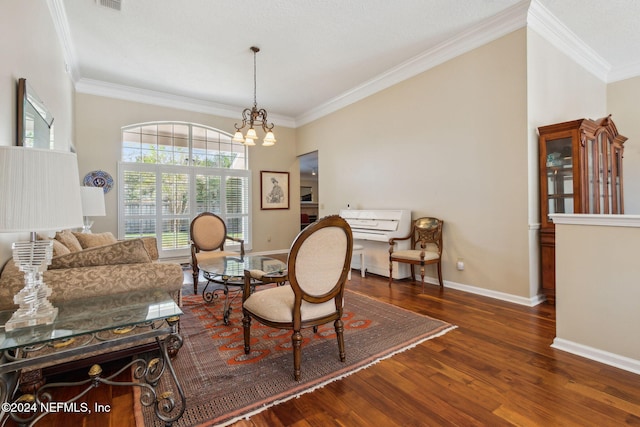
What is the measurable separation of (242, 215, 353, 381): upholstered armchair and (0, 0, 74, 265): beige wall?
161 cm

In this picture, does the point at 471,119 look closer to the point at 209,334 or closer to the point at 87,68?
the point at 209,334

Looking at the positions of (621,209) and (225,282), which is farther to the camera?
(621,209)

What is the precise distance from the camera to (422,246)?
13.1 ft

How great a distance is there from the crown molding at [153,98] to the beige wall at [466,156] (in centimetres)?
294

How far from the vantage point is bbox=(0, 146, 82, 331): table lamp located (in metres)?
1.17

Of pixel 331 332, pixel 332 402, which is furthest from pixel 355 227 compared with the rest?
pixel 332 402

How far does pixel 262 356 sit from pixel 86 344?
1.14 metres

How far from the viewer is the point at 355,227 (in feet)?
16.3

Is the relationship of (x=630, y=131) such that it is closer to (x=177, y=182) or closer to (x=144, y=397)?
(x=144, y=397)

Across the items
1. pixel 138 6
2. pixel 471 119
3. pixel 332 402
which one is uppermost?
pixel 138 6

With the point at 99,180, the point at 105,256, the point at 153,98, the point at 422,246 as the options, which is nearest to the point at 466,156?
the point at 422,246

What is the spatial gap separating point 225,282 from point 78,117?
431cm

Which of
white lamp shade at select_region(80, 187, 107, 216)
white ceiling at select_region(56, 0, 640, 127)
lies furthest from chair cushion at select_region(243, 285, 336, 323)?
white ceiling at select_region(56, 0, 640, 127)

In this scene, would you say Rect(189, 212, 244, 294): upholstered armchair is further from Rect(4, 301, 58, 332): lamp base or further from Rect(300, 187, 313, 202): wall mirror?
Rect(300, 187, 313, 202): wall mirror
